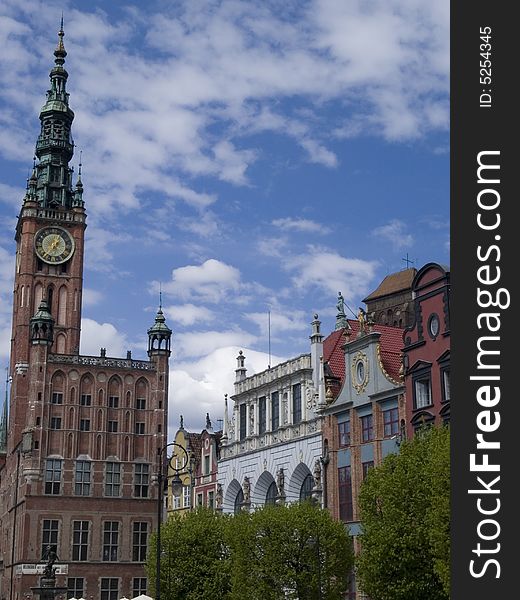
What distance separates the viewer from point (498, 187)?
724 inches

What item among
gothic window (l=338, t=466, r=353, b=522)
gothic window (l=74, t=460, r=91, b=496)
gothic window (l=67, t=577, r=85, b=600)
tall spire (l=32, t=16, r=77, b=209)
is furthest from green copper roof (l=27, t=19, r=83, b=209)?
gothic window (l=338, t=466, r=353, b=522)

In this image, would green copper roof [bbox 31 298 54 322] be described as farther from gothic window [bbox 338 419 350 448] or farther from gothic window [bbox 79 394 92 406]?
gothic window [bbox 338 419 350 448]

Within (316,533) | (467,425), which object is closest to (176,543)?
(316,533)

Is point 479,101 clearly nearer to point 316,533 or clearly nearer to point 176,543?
point 316,533

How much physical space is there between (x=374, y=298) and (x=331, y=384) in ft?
146

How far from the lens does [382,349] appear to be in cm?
5788

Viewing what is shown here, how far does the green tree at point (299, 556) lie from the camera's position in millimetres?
49656

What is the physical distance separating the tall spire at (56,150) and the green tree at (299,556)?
6232 cm

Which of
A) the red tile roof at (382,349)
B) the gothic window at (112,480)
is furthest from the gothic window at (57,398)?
the red tile roof at (382,349)

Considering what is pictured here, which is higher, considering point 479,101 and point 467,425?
point 479,101

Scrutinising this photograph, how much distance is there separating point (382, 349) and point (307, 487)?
11796 mm

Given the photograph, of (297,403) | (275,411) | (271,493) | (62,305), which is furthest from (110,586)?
(297,403)

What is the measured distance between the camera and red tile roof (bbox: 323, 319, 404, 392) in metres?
56.8

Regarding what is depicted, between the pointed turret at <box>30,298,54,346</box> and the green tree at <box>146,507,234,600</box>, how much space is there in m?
34.0
